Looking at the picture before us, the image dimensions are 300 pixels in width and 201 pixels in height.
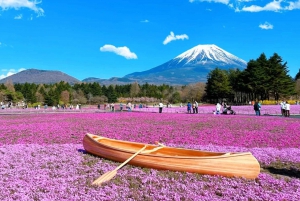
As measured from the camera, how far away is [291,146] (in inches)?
507

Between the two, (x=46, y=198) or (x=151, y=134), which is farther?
(x=151, y=134)

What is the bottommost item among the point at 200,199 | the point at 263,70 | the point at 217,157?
the point at 200,199

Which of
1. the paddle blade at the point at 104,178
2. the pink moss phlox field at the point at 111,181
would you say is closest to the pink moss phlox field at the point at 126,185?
the pink moss phlox field at the point at 111,181

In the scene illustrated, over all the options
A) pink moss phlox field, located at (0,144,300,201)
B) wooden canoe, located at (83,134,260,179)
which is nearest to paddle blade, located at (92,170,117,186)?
pink moss phlox field, located at (0,144,300,201)

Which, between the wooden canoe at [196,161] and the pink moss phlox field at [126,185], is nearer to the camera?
the pink moss phlox field at [126,185]

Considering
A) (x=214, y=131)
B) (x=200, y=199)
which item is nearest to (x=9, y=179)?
(x=200, y=199)

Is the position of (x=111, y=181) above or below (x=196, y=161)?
below

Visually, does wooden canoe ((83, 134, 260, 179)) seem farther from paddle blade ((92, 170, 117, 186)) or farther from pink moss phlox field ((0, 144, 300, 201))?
paddle blade ((92, 170, 117, 186))

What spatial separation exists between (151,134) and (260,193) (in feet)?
33.3

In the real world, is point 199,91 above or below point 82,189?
above

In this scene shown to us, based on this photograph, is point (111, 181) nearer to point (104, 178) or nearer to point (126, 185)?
point (104, 178)

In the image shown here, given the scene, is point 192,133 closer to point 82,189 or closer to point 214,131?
point 214,131

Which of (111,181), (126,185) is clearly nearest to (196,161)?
(126,185)

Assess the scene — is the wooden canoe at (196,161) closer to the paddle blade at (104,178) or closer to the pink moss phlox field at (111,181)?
the pink moss phlox field at (111,181)
